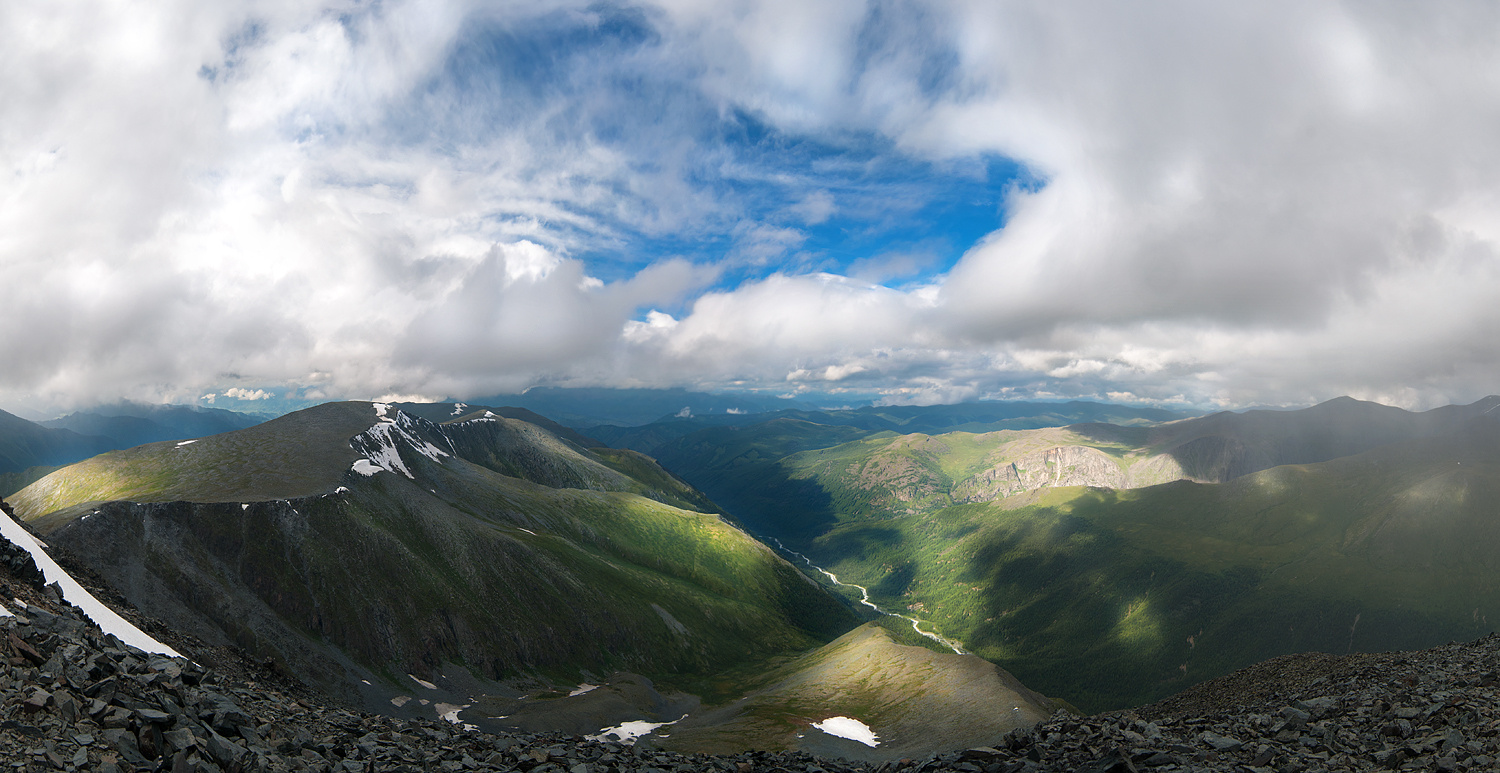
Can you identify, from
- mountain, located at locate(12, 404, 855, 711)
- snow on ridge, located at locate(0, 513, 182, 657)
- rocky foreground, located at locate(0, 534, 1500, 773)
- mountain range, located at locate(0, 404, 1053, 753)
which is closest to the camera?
rocky foreground, located at locate(0, 534, 1500, 773)

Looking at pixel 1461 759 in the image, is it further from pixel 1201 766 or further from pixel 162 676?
pixel 162 676

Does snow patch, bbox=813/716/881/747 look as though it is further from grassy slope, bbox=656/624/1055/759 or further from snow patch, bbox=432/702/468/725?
snow patch, bbox=432/702/468/725

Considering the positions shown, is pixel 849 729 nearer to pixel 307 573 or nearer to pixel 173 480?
pixel 307 573

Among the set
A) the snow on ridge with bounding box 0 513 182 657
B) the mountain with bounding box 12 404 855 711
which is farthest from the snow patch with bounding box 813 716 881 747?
the snow on ridge with bounding box 0 513 182 657

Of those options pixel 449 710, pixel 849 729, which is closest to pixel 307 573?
pixel 449 710

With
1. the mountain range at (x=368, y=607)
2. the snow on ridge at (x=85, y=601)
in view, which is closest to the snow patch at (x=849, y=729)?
the mountain range at (x=368, y=607)

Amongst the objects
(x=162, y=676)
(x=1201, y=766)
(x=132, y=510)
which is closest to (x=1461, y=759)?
(x=1201, y=766)
